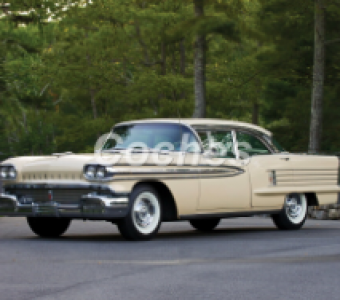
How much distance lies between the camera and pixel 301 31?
2642cm

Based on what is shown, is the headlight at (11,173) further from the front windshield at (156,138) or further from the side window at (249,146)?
the side window at (249,146)

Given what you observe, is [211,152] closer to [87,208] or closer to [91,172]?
[91,172]

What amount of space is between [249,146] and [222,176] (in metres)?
1.14

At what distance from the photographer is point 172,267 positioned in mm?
8188

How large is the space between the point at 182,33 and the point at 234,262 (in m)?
16.1

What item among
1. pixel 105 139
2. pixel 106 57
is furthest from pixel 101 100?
pixel 105 139

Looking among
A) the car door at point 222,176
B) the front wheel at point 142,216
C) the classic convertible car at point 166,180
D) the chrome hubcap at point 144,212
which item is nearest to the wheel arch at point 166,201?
the classic convertible car at point 166,180

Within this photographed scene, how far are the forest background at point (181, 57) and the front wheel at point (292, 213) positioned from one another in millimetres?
9739

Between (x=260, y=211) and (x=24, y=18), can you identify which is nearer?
(x=260, y=211)

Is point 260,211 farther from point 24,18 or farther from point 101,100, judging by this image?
point 101,100

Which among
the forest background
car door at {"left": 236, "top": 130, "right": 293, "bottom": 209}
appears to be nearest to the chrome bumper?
car door at {"left": 236, "top": 130, "right": 293, "bottom": 209}

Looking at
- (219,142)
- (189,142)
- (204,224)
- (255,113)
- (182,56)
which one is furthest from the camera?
(255,113)

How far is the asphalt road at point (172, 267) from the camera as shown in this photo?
6742mm

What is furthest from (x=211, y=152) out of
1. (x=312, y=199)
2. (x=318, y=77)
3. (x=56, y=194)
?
(x=318, y=77)
